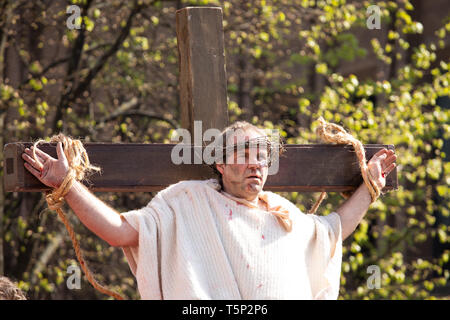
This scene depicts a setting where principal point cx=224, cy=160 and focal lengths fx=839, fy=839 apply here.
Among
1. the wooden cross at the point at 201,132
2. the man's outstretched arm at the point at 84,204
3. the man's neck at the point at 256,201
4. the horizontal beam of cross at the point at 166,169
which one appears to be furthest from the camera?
the wooden cross at the point at 201,132

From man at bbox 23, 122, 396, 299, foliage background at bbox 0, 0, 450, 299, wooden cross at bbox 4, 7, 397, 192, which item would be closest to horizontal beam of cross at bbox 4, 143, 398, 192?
wooden cross at bbox 4, 7, 397, 192

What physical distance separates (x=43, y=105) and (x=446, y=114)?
3.24 meters

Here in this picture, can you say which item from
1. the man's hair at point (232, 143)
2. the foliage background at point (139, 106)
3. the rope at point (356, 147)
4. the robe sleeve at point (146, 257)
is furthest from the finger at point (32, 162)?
the foliage background at point (139, 106)

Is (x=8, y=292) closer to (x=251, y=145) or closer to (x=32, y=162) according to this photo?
(x=32, y=162)

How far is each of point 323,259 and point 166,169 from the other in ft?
2.36

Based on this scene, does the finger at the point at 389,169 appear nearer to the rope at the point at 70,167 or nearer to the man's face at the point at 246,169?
the man's face at the point at 246,169

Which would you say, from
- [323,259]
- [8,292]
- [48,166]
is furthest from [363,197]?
[8,292]

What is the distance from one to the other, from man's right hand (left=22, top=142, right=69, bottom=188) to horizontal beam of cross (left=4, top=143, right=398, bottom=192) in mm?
34

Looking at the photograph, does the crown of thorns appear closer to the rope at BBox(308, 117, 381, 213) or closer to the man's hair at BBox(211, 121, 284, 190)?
the man's hair at BBox(211, 121, 284, 190)

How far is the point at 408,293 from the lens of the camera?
673 cm

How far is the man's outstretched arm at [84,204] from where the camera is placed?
2953mm

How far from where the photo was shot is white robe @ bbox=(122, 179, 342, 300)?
3.02m

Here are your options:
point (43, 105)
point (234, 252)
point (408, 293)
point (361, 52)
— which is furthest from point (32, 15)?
point (234, 252)
